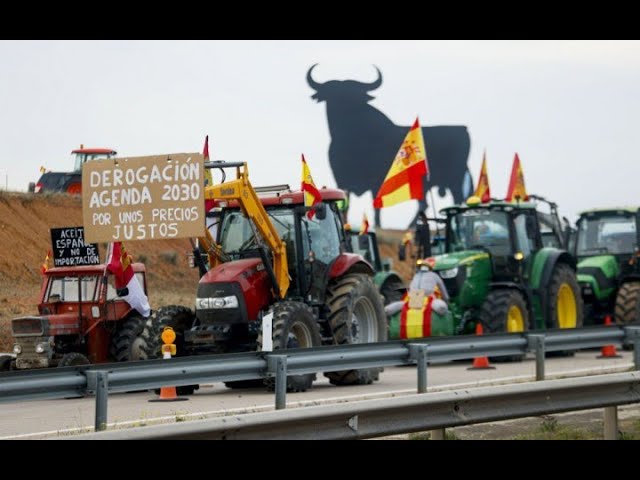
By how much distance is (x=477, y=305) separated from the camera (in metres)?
23.0

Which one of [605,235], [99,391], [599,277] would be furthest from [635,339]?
[605,235]

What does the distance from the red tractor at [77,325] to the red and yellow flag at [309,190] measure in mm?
2828

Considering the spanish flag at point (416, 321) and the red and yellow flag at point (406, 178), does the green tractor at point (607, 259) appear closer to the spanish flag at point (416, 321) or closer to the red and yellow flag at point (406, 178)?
the red and yellow flag at point (406, 178)

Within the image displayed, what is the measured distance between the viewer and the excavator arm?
17.2 meters

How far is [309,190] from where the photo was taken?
1794 centimetres

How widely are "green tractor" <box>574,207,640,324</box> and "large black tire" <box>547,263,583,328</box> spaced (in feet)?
3.55

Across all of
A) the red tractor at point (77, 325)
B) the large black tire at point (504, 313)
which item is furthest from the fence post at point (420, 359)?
the large black tire at point (504, 313)

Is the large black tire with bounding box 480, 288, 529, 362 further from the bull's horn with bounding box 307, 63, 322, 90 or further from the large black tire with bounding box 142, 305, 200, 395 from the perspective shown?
the bull's horn with bounding box 307, 63, 322, 90

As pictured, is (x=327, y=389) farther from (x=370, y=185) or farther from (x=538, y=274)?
(x=370, y=185)

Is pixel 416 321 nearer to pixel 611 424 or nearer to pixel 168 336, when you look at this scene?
pixel 168 336

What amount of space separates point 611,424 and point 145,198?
21.6 ft
